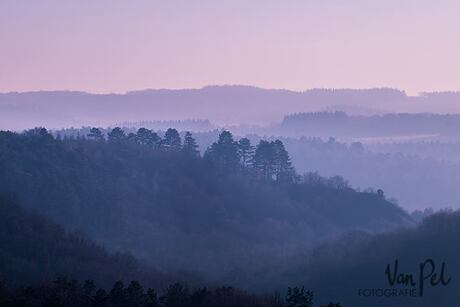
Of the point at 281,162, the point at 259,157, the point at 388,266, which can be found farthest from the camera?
the point at 281,162

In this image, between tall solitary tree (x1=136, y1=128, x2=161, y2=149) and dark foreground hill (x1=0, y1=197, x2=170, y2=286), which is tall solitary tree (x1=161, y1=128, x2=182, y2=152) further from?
dark foreground hill (x1=0, y1=197, x2=170, y2=286)

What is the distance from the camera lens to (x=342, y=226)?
147 metres

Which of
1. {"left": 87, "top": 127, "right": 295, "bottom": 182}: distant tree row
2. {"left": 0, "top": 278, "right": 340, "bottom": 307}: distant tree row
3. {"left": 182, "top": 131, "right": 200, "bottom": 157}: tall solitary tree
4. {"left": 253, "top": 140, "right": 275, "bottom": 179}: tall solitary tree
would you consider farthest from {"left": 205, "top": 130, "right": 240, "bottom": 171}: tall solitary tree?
{"left": 0, "top": 278, "right": 340, "bottom": 307}: distant tree row

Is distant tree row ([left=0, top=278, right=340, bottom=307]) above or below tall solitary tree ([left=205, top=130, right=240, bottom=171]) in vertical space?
below

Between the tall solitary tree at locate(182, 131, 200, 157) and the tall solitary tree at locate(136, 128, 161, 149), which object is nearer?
the tall solitary tree at locate(182, 131, 200, 157)

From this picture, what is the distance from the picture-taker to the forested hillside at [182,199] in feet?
404

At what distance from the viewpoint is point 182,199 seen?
5576 inches

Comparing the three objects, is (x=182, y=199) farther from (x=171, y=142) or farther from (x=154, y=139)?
(x=154, y=139)

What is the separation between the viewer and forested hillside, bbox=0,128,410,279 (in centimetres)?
12300

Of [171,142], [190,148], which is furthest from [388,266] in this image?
[171,142]

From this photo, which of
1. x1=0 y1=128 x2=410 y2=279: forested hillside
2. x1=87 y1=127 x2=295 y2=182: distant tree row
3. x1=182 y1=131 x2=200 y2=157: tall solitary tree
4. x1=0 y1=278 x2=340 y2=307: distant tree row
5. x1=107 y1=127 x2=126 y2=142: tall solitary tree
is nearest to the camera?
x1=0 y1=278 x2=340 y2=307: distant tree row

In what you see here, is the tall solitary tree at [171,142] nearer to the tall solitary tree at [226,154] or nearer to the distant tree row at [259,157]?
the distant tree row at [259,157]

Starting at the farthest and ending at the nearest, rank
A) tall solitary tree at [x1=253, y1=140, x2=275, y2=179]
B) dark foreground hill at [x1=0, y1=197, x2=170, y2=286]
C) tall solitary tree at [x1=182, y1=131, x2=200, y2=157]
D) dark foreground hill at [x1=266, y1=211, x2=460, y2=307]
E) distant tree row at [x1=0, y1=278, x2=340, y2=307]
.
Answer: tall solitary tree at [x1=182, y1=131, x2=200, y2=157]
tall solitary tree at [x1=253, y1=140, x2=275, y2=179]
dark foreground hill at [x1=266, y1=211, x2=460, y2=307]
dark foreground hill at [x1=0, y1=197, x2=170, y2=286]
distant tree row at [x1=0, y1=278, x2=340, y2=307]

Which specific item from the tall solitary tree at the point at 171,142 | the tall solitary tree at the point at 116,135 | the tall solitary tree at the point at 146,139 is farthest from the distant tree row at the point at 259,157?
the tall solitary tree at the point at 116,135
